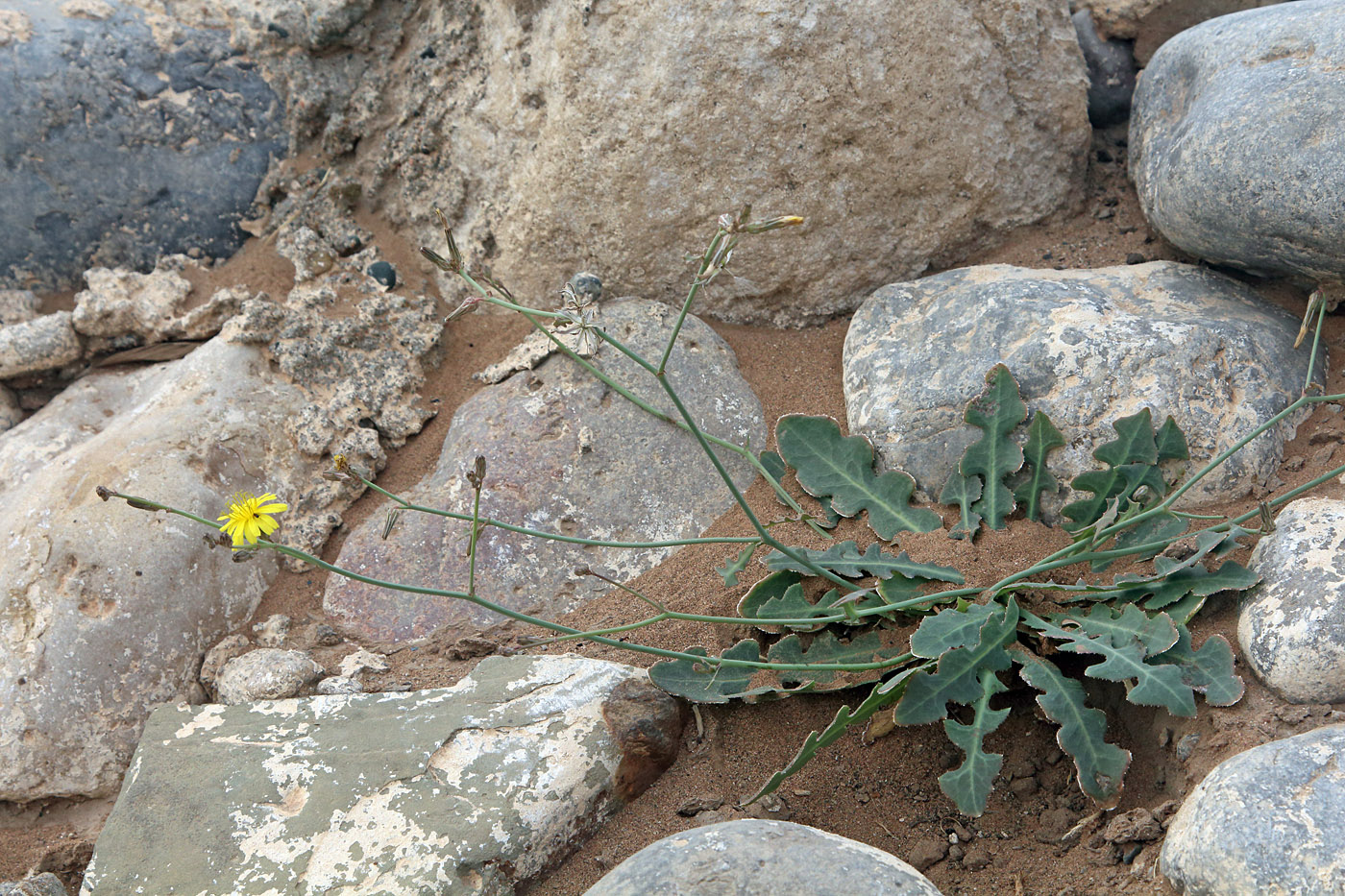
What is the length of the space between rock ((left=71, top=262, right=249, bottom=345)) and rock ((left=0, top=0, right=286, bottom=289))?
98 mm

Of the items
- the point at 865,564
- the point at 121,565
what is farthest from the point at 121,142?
the point at 865,564

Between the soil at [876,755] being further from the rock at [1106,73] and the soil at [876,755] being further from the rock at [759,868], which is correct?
the rock at [1106,73]

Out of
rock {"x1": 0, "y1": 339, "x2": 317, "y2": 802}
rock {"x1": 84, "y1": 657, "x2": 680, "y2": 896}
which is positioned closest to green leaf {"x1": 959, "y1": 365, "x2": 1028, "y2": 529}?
rock {"x1": 84, "y1": 657, "x2": 680, "y2": 896}

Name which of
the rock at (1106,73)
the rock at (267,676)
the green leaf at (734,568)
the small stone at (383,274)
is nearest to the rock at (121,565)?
the rock at (267,676)

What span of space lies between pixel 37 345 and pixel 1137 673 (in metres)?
3.35

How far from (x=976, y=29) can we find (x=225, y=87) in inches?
99.5

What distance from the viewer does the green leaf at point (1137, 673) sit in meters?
1.90

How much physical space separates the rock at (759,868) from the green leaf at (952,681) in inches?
14.2

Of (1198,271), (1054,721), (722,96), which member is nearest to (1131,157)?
(1198,271)

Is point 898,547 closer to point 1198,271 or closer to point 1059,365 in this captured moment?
point 1059,365

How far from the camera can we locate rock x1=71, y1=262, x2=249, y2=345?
329cm

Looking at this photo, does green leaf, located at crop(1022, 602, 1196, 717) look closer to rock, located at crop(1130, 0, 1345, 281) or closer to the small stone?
rock, located at crop(1130, 0, 1345, 281)

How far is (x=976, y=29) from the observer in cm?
302

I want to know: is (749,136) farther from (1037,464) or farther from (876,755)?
(876,755)
